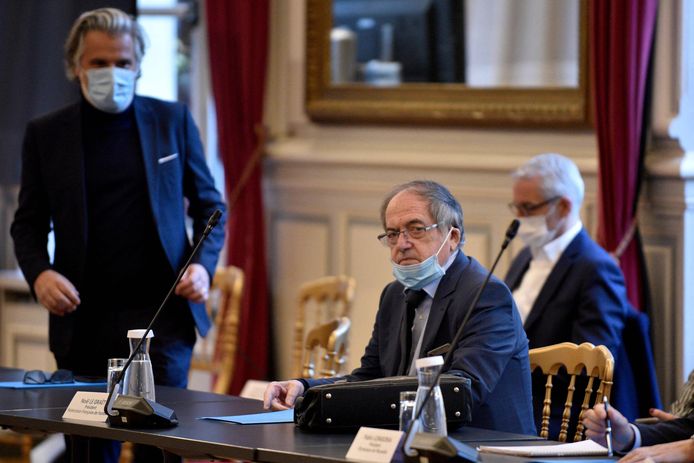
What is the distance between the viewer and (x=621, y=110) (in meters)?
4.87

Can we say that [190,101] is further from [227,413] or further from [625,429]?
[625,429]

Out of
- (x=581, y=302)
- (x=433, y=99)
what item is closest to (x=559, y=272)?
(x=581, y=302)

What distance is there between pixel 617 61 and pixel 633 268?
79 centimetres

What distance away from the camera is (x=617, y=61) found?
16.0ft

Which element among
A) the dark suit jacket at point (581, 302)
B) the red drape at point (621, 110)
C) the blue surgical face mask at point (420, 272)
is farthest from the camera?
the red drape at point (621, 110)

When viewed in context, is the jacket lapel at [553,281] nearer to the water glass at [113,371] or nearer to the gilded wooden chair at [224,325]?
the gilded wooden chair at [224,325]

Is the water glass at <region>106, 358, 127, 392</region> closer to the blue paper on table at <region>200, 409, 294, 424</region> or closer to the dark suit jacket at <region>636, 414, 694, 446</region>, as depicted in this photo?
the blue paper on table at <region>200, 409, 294, 424</region>

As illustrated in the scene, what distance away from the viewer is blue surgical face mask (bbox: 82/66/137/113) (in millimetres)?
4059

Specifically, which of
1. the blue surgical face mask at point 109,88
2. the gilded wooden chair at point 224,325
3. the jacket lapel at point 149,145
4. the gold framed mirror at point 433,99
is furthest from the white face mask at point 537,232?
the blue surgical face mask at point 109,88

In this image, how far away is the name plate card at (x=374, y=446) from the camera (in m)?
2.62

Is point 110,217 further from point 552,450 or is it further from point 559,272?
point 552,450

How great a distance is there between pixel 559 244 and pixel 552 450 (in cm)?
191

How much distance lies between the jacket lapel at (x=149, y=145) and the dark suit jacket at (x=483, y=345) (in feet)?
3.26

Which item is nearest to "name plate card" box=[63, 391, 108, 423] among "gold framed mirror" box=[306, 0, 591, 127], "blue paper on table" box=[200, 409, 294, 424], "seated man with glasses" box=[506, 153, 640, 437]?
"blue paper on table" box=[200, 409, 294, 424]
